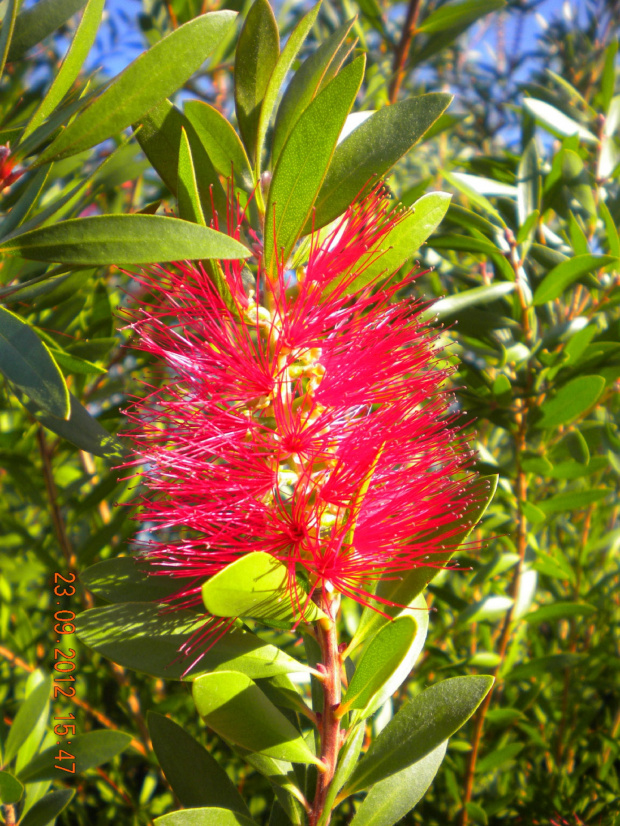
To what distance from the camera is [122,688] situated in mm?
1173

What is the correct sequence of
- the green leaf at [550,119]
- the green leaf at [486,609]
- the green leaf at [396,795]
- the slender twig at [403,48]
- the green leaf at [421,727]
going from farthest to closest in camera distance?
the slender twig at [403,48] < the green leaf at [550,119] < the green leaf at [486,609] < the green leaf at [396,795] < the green leaf at [421,727]

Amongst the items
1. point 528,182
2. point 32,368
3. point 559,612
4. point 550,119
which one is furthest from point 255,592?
point 550,119

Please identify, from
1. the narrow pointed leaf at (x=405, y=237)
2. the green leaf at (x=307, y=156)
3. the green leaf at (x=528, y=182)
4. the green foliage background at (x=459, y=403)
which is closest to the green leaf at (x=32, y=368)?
the green foliage background at (x=459, y=403)

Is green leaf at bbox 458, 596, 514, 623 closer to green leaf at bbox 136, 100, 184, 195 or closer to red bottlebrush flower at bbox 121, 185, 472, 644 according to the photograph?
red bottlebrush flower at bbox 121, 185, 472, 644

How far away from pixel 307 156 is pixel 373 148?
78 mm

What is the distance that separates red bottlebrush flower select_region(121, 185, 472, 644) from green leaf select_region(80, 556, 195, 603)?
0.08ft

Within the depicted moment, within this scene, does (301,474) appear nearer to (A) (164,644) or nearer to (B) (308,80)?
(A) (164,644)

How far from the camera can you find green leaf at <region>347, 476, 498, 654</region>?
66 centimetres

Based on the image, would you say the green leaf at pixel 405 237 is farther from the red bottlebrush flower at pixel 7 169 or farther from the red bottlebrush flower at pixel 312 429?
the red bottlebrush flower at pixel 7 169

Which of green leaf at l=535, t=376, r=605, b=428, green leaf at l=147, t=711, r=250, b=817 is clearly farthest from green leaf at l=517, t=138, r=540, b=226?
green leaf at l=147, t=711, r=250, b=817

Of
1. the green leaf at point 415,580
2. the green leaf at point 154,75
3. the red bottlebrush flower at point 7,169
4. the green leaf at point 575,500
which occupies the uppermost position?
the red bottlebrush flower at point 7,169

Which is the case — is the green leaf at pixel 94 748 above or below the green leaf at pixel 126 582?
below

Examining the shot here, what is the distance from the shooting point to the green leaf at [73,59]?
1.91 feet

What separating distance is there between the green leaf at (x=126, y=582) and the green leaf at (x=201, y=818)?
187 millimetres
